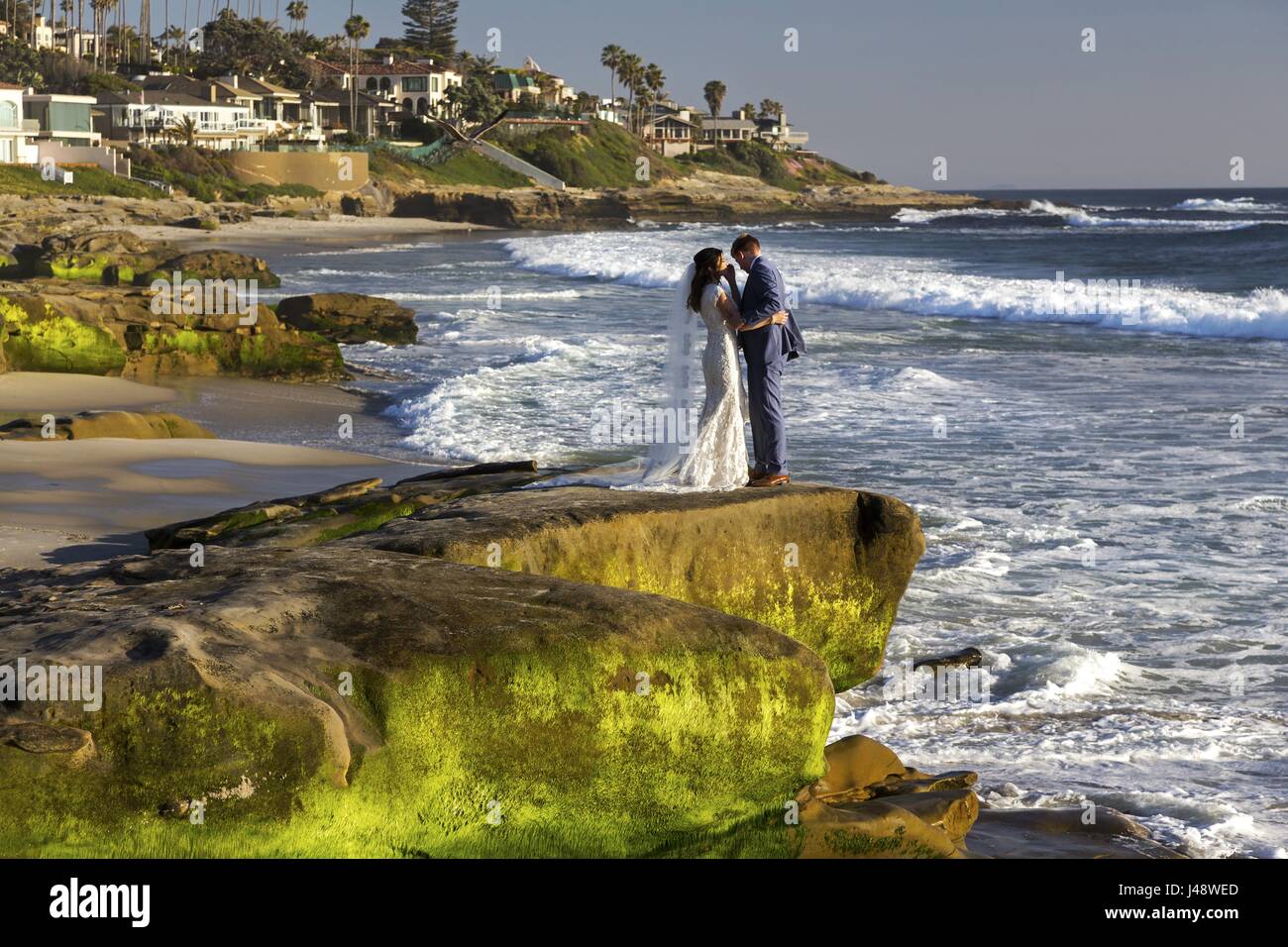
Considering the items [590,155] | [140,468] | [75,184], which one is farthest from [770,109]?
[140,468]

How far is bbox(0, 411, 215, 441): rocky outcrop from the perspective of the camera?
14.0 m

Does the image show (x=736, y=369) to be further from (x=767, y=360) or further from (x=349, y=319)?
(x=349, y=319)

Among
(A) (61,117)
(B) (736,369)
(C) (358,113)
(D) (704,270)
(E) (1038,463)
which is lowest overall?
(E) (1038,463)

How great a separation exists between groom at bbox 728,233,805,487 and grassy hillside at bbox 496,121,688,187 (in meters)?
120

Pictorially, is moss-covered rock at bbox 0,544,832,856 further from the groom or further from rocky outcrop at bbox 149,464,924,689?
the groom

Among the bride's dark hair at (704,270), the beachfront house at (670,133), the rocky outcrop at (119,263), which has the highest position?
the beachfront house at (670,133)

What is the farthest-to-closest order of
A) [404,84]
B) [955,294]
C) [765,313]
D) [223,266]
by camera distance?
1. [404,84]
2. [955,294]
3. [223,266]
4. [765,313]

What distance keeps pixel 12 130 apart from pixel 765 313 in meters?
78.1

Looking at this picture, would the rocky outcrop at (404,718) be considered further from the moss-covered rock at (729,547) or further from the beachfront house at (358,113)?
the beachfront house at (358,113)

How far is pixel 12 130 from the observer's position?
77875 millimetres

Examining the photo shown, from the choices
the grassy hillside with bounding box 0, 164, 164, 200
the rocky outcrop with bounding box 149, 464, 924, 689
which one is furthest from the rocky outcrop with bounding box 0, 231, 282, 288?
the grassy hillside with bounding box 0, 164, 164, 200

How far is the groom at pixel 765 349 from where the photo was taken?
993 centimetres

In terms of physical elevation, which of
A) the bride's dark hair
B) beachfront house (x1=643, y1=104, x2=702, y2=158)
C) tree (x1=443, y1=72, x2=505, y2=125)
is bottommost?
the bride's dark hair

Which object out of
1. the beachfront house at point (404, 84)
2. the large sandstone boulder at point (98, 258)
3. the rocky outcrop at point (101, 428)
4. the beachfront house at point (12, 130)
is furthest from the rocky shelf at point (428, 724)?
the beachfront house at point (404, 84)
